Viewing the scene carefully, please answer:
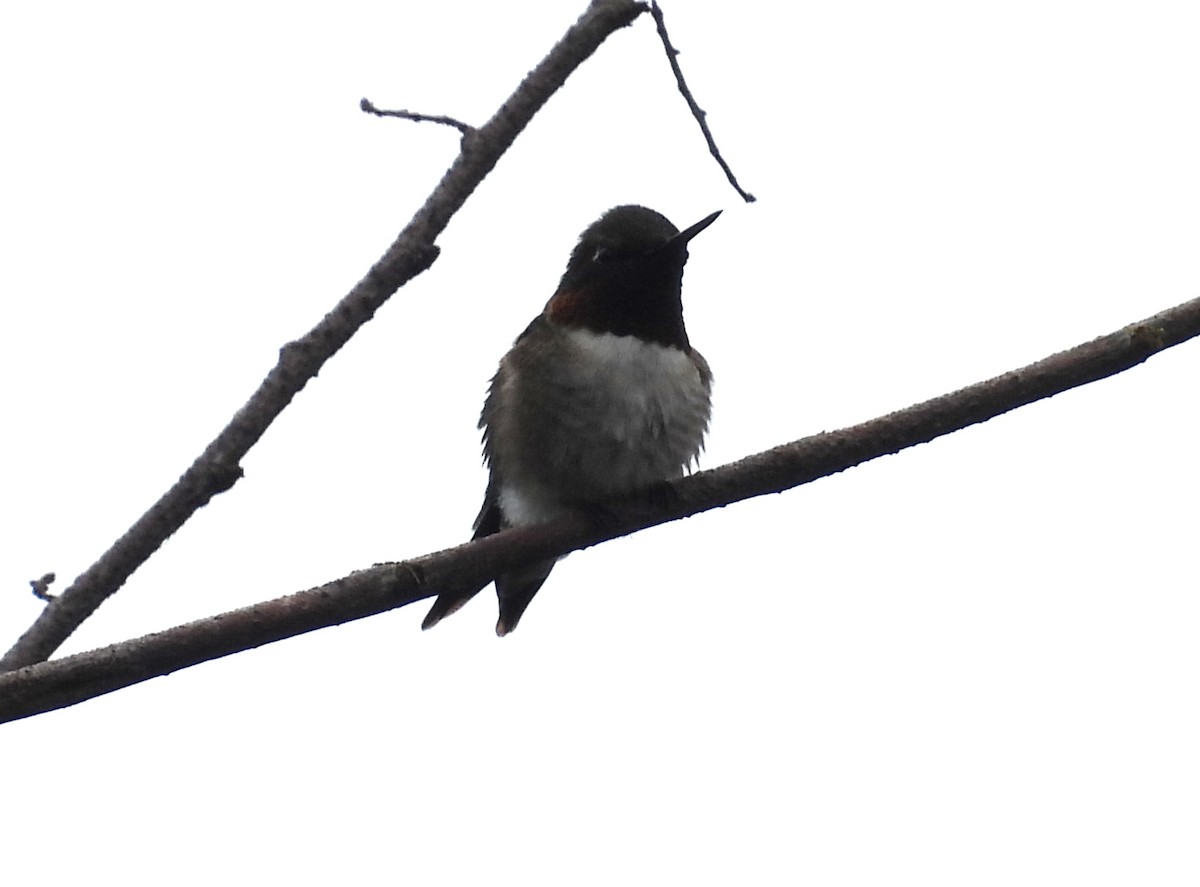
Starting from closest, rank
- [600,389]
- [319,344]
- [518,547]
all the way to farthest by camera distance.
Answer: [319,344]
[518,547]
[600,389]

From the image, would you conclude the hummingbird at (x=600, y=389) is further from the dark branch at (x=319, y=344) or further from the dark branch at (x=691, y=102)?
the dark branch at (x=319, y=344)

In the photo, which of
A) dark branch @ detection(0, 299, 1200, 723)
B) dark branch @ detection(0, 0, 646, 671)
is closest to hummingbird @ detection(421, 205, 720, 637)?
dark branch @ detection(0, 299, 1200, 723)

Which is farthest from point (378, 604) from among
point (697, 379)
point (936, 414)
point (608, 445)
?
point (697, 379)

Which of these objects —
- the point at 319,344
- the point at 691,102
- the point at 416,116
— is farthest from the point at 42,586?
the point at 691,102

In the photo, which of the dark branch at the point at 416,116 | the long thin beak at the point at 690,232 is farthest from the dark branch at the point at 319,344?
the long thin beak at the point at 690,232

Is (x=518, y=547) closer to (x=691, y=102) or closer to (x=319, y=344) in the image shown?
(x=319, y=344)

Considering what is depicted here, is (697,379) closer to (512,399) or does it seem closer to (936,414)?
(512,399)
